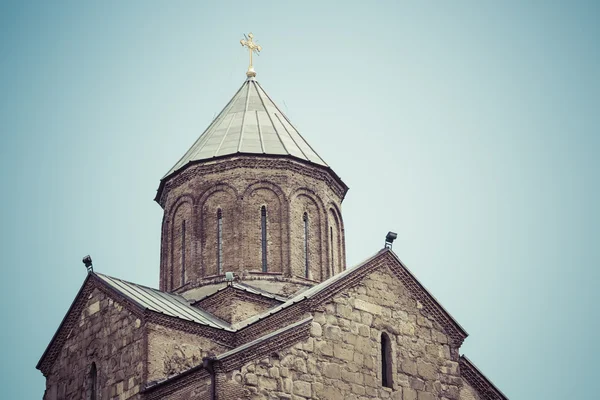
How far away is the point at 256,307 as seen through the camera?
88.8 feet

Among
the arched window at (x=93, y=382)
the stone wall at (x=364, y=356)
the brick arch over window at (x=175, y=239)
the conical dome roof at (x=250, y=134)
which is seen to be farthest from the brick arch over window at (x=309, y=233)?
the arched window at (x=93, y=382)

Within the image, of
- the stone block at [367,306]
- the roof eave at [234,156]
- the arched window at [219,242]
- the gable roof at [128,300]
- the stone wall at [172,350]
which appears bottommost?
the stone wall at [172,350]

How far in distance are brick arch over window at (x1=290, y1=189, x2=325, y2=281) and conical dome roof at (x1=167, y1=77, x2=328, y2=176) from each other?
44.2 inches

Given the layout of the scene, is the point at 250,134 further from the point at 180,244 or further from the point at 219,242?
the point at 180,244

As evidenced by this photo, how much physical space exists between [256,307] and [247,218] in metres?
3.10

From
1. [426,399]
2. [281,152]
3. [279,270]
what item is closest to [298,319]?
[426,399]

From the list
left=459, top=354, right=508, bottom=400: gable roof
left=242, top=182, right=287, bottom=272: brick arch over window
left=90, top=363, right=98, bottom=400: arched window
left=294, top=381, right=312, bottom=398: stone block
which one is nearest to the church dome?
left=242, top=182, right=287, bottom=272: brick arch over window

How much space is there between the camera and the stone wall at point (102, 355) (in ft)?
80.2

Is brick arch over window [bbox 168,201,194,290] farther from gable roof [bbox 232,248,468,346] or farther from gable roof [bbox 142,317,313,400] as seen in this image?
gable roof [bbox 142,317,313,400]

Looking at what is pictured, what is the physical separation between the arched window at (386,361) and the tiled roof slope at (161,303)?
3786mm

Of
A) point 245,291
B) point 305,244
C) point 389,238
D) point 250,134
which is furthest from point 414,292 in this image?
point 250,134

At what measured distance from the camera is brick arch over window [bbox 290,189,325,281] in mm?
29266

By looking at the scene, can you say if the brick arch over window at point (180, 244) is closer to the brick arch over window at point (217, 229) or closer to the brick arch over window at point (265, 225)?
the brick arch over window at point (217, 229)

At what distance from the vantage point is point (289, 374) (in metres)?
22.3
